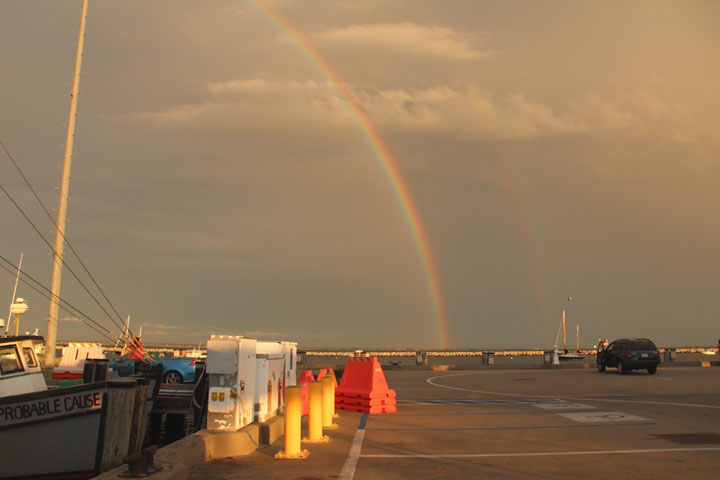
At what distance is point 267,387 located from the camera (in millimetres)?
12367

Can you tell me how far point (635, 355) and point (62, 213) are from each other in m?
27.2

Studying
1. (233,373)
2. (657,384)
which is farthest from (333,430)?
(657,384)

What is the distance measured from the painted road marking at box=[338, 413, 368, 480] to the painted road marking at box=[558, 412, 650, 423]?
4929 millimetres

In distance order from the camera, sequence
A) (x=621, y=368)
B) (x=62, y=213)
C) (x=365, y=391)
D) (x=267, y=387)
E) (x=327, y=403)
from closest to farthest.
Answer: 1. (x=267, y=387)
2. (x=327, y=403)
3. (x=365, y=391)
4. (x=62, y=213)
5. (x=621, y=368)

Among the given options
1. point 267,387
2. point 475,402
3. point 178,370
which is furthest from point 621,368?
point 267,387

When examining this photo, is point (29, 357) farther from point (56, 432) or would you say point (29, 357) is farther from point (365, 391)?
point (365, 391)

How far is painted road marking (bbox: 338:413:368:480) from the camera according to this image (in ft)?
30.0

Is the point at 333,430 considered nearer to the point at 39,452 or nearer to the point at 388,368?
the point at 39,452

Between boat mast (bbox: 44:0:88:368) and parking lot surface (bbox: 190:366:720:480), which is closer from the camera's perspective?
parking lot surface (bbox: 190:366:720:480)

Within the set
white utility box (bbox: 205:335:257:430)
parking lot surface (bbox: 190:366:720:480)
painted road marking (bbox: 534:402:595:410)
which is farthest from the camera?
painted road marking (bbox: 534:402:595:410)

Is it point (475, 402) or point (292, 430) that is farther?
Result: point (475, 402)

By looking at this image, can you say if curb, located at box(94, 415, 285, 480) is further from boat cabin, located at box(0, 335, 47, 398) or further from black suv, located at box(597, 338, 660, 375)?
black suv, located at box(597, 338, 660, 375)

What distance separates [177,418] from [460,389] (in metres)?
12.3

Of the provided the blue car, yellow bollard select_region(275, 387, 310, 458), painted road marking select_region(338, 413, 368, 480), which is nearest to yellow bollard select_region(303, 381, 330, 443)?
painted road marking select_region(338, 413, 368, 480)
